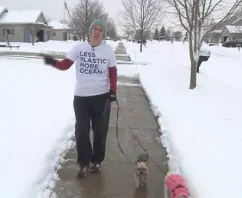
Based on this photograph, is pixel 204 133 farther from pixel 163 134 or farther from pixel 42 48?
pixel 42 48

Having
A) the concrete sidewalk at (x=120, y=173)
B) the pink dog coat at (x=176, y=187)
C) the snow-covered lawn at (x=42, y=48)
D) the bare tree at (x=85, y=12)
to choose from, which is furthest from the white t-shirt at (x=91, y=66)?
the bare tree at (x=85, y=12)

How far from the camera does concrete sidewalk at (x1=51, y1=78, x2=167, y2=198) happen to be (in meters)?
3.65

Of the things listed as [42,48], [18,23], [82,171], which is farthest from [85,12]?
[82,171]

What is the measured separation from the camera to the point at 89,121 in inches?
155

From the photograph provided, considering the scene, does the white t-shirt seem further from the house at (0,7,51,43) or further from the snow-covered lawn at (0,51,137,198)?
the house at (0,7,51,43)

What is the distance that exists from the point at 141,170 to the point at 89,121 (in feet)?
2.94

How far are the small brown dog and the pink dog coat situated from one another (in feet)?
1.21

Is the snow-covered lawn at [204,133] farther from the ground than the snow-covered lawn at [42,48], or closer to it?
closer to it

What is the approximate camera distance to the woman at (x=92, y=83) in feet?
12.2

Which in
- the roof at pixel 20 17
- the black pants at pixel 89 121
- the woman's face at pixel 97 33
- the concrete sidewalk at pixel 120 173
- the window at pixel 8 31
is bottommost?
the concrete sidewalk at pixel 120 173

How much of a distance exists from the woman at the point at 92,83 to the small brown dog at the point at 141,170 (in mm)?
665

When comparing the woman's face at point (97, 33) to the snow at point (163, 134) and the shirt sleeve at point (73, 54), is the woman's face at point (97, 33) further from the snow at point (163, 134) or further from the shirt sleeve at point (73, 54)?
the snow at point (163, 134)

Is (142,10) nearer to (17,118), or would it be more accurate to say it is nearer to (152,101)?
(152,101)

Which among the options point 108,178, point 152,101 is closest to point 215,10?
point 152,101
